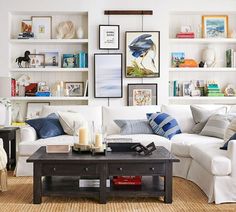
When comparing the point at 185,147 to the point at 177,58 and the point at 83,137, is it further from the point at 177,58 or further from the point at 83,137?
the point at 177,58

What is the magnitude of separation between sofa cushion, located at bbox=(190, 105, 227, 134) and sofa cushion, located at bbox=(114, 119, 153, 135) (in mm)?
645

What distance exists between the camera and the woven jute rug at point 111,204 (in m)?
3.64

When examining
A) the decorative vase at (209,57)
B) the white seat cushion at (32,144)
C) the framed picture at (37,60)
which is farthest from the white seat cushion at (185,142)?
the framed picture at (37,60)

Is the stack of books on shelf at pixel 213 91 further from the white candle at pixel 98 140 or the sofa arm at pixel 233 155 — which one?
the white candle at pixel 98 140

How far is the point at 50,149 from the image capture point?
4004 millimetres

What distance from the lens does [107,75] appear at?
20.9 ft

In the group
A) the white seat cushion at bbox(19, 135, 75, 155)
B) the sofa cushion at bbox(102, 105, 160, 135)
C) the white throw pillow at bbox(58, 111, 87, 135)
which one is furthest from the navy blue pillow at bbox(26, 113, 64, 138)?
the sofa cushion at bbox(102, 105, 160, 135)

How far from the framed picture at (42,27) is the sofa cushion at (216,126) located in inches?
112

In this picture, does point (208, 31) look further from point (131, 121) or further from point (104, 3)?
point (131, 121)

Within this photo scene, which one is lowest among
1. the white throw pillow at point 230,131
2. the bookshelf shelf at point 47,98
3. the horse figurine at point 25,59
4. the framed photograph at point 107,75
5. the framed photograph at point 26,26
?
the white throw pillow at point 230,131

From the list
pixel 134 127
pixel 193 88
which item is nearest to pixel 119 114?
pixel 134 127

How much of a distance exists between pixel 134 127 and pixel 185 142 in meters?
0.79

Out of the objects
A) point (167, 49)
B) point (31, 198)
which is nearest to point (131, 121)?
point (167, 49)

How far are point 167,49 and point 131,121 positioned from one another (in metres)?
1.52
